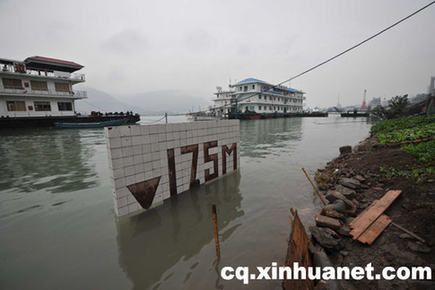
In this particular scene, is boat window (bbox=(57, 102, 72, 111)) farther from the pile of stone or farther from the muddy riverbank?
the muddy riverbank

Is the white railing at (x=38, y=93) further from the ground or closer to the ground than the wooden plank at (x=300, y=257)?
further from the ground

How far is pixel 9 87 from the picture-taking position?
23703 millimetres

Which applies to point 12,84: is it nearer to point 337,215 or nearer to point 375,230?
point 337,215

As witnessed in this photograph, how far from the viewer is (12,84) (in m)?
24.0

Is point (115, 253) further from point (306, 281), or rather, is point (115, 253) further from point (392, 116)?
point (392, 116)

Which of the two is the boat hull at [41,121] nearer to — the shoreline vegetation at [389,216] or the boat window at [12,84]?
the boat window at [12,84]

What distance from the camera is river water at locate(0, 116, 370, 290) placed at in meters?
2.77

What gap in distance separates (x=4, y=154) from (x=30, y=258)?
12.2 meters

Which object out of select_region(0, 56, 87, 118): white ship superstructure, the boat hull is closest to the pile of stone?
the boat hull

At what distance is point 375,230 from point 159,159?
4.59 m

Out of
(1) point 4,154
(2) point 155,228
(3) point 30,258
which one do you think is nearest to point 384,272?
(2) point 155,228

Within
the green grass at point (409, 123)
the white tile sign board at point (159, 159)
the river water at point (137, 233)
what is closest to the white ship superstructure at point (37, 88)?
the river water at point (137, 233)

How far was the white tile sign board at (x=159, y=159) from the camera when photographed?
393 cm

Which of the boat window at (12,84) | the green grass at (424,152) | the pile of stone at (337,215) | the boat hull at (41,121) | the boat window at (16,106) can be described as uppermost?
the boat window at (12,84)
